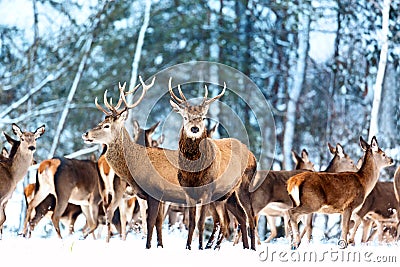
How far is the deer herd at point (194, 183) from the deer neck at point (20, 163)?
0.05ft

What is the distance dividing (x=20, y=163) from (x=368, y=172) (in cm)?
511

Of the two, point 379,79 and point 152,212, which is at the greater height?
point 379,79

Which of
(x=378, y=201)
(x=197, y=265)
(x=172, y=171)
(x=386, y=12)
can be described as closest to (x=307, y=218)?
(x=378, y=201)

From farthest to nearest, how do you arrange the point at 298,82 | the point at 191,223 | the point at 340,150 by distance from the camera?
the point at 298,82 < the point at 340,150 < the point at 191,223

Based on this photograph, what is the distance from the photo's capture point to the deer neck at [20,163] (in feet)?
40.3

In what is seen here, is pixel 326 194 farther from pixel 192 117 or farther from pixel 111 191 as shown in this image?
pixel 111 191

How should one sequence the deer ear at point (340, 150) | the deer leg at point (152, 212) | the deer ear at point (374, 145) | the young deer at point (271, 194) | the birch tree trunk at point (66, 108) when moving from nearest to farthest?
the deer leg at point (152, 212), the deer ear at point (374, 145), the young deer at point (271, 194), the deer ear at point (340, 150), the birch tree trunk at point (66, 108)

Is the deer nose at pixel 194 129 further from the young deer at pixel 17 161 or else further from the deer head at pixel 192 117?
the young deer at pixel 17 161

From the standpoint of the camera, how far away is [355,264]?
26.1 ft

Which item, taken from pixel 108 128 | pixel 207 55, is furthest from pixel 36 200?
pixel 207 55

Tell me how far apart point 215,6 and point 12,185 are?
55.5ft

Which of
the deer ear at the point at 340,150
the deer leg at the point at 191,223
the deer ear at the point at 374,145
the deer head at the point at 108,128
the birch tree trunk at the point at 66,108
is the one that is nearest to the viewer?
the deer leg at the point at 191,223

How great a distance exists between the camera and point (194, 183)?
9352 mm

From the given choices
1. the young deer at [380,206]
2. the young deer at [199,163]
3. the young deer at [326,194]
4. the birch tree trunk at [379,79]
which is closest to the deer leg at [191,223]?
the young deer at [199,163]
